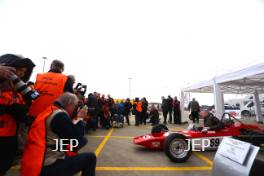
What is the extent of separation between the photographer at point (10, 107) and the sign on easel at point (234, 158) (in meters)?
2.15

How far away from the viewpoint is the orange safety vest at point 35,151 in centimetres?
212

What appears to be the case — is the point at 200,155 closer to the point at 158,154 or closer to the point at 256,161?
the point at 158,154

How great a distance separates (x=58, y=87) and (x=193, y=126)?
173 inches

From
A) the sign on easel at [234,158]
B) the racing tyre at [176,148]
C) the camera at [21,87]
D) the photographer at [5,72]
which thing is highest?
the photographer at [5,72]

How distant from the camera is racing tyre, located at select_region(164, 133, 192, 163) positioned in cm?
487

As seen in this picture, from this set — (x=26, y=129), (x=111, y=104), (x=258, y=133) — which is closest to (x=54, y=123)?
(x=26, y=129)

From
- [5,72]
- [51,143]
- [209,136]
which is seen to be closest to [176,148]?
[209,136]

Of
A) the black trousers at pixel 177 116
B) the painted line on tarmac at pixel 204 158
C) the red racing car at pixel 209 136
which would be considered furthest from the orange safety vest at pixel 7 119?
the black trousers at pixel 177 116

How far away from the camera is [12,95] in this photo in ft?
7.73

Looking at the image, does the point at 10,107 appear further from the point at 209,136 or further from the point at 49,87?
the point at 209,136

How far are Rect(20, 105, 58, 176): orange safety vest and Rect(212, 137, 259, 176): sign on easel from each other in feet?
6.04

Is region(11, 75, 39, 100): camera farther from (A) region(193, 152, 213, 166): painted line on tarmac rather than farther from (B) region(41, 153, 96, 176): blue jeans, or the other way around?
(A) region(193, 152, 213, 166): painted line on tarmac

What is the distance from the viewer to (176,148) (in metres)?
5.09

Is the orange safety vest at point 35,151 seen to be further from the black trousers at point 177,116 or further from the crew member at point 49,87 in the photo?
the black trousers at point 177,116
